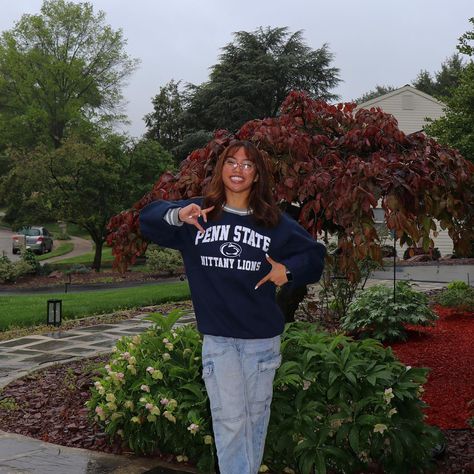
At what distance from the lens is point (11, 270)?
1981cm

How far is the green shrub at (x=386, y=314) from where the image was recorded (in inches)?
303

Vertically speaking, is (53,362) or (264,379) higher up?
(264,379)

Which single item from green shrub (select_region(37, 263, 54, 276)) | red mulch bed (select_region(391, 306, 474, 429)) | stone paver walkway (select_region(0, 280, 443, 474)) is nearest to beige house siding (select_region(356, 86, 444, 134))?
green shrub (select_region(37, 263, 54, 276))

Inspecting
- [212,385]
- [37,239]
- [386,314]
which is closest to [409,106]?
[37,239]

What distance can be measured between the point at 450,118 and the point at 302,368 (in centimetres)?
1222

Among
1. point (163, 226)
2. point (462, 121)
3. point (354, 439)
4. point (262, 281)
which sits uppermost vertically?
point (462, 121)

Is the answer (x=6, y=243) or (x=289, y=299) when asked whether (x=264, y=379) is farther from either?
(x=6, y=243)

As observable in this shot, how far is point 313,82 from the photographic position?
121 ft

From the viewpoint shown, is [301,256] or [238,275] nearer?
[238,275]

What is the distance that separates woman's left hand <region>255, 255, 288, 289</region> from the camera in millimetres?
2996

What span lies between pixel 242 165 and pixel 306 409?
1.61 meters

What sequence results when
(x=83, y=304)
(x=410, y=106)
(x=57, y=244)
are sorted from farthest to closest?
(x=57, y=244)
(x=410, y=106)
(x=83, y=304)

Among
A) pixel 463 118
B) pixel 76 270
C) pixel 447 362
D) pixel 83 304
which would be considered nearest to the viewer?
pixel 447 362

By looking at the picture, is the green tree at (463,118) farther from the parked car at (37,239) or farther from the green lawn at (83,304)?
the parked car at (37,239)
